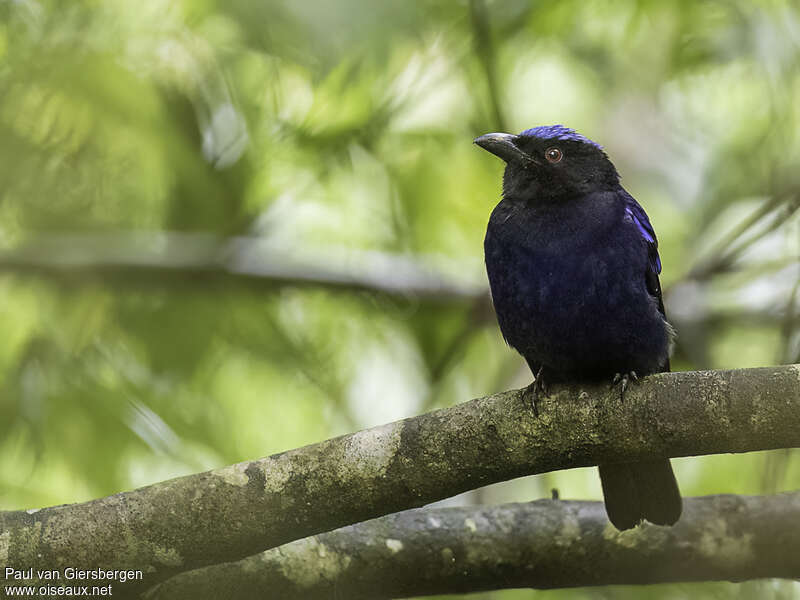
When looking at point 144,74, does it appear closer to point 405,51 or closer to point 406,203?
point 405,51

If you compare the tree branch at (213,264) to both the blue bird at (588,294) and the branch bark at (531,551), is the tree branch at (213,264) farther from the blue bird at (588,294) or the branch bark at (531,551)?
the branch bark at (531,551)

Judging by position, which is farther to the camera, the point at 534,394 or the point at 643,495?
the point at 643,495

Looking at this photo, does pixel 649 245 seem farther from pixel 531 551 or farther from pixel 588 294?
pixel 531 551

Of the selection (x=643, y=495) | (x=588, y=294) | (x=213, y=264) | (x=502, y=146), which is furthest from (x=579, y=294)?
(x=213, y=264)

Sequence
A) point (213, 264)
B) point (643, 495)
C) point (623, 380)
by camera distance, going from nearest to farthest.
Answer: point (623, 380)
point (643, 495)
point (213, 264)

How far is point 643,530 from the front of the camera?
415cm

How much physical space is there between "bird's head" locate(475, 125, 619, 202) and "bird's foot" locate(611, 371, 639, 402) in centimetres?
104

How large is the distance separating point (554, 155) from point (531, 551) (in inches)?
71.3

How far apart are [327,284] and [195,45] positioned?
1.82m

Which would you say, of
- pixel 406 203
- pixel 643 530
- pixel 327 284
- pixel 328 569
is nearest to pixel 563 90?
pixel 406 203

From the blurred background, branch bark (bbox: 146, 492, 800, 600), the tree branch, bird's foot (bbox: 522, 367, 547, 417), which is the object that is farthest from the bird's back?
the tree branch

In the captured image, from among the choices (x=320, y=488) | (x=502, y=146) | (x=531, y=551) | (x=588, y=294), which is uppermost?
(x=502, y=146)

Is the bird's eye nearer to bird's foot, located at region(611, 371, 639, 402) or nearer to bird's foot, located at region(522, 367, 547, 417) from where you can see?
bird's foot, located at region(611, 371, 639, 402)

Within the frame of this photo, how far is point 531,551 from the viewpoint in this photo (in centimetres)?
404
